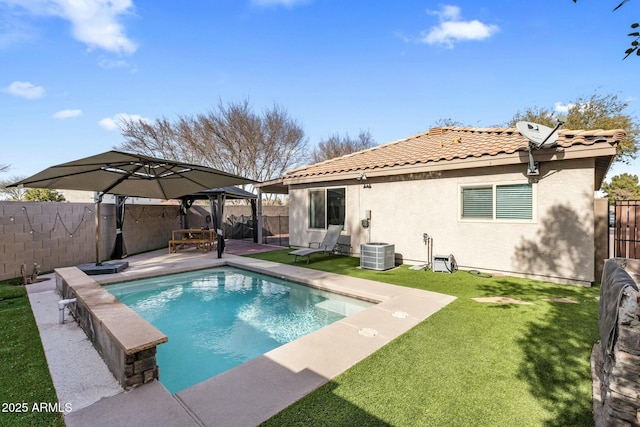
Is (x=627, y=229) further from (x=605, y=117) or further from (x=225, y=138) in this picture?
(x=225, y=138)

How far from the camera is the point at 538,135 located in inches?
269

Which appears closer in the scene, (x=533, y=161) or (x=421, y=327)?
(x=421, y=327)

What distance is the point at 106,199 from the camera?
1822 centimetres

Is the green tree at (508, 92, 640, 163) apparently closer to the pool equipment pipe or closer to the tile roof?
the tile roof

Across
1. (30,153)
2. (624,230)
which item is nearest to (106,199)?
(30,153)

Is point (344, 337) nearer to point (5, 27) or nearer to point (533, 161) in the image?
point (533, 161)

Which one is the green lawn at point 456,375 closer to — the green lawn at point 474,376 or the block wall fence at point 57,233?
the green lawn at point 474,376

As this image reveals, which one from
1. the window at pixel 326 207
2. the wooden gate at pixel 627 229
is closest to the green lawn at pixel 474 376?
the wooden gate at pixel 627 229

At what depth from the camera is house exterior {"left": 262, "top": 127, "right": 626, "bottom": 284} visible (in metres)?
6.98

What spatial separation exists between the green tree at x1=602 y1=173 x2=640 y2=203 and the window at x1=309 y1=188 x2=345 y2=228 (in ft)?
134

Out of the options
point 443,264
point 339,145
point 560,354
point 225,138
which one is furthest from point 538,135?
point 339,145

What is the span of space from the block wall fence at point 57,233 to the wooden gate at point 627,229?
1643cm

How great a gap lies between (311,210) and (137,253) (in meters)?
8.25

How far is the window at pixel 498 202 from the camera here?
303 inches
